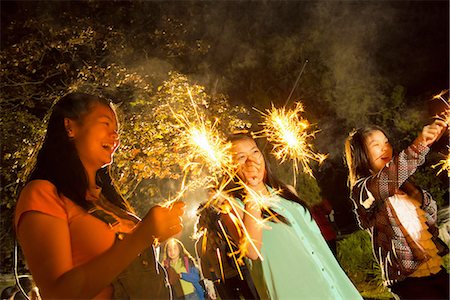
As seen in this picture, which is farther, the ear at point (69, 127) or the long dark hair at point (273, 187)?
the long dark hair at point (273, 187)

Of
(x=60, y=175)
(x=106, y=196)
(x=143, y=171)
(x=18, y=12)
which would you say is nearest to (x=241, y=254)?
(x=106, y=196)

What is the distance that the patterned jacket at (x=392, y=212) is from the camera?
3.53 metres

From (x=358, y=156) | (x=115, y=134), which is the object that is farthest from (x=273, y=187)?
(x=115, y=134)

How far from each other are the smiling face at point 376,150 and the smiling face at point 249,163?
991 mm

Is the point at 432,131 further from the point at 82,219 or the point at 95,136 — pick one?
the point at 82,219

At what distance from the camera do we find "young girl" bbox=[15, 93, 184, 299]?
1930 millimetres

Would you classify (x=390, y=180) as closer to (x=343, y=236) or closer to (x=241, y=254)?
(x=241, y=254)

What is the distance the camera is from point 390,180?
3.63 m

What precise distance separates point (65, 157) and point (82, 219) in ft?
1.20

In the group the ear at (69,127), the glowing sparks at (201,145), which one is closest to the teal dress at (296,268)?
the glowing sparks at (201,145)

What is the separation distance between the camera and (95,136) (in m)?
2.40

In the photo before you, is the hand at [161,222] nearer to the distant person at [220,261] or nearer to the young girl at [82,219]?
the young girl at [82,219]

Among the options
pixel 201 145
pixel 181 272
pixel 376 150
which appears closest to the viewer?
pixel 376 150

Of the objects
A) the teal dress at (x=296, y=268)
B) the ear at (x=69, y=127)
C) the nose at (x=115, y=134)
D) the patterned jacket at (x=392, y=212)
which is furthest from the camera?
the patterned jacket at (x=392, y=212)
